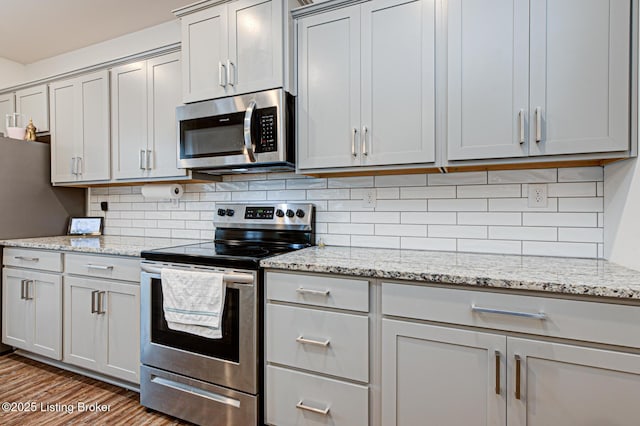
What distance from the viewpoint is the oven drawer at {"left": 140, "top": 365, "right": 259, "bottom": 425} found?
1678 mm

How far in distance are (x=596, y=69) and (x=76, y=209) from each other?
3.89 metres

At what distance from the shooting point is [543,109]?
1.45 meters

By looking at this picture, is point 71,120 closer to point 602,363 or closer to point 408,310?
point 408,310

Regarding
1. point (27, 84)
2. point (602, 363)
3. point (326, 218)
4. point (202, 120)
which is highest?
point (27, 84)

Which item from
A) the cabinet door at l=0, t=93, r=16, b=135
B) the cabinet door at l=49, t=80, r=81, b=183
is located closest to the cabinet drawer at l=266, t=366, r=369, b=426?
the cabinet door at l=49, t=80, r=81, b=183

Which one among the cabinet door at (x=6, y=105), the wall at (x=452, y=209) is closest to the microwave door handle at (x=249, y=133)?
the wall at (x=452, y=209)

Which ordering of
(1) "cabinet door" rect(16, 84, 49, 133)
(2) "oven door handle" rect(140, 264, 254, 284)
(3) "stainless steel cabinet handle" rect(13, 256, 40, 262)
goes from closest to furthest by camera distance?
(2) "oven door handle" rect(140, 264, 254, 284) → (3) "stainless steel cabinet handle" rect(13, 256, 40, 262) → (1) "cabinet door" rect(16, 84, 49, 133)

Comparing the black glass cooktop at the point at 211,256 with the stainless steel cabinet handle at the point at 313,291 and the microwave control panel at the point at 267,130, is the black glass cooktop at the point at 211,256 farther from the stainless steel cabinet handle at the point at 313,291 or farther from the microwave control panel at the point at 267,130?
the microwave control panel at the point at 267,130

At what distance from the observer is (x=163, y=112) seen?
241cm

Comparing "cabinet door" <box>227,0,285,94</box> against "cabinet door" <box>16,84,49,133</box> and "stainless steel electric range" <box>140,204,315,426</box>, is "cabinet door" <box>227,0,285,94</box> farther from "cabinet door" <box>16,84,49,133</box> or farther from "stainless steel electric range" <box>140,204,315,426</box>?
"cabinet door" <box>16,84,49,133</box>

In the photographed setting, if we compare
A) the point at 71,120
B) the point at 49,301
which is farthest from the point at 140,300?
the point at 71,120

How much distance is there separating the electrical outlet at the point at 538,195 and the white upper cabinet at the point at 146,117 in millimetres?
2111

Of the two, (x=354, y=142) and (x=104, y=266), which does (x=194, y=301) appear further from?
(x=354, y=142)

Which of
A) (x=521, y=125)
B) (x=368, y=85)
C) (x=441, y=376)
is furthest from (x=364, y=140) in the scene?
(x=441, y=376)
